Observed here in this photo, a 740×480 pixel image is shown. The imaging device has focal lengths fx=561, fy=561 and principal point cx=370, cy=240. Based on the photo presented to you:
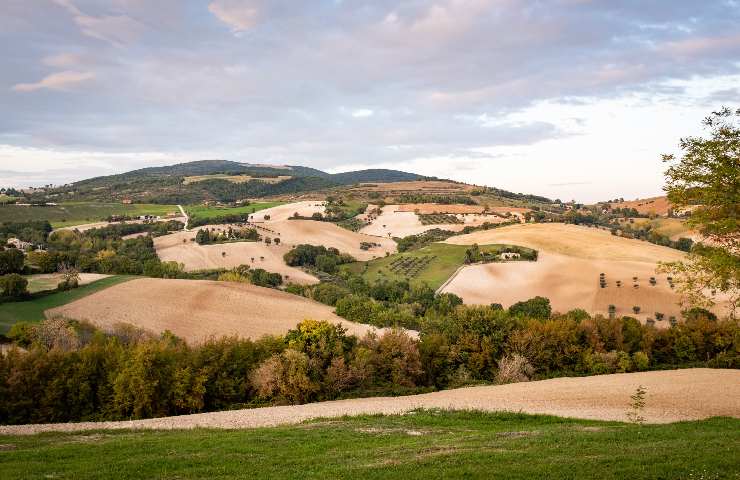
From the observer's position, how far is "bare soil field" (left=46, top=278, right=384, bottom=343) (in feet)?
242

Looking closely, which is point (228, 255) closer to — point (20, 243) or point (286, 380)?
point (20, 243)

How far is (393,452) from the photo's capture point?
2052 centimetres

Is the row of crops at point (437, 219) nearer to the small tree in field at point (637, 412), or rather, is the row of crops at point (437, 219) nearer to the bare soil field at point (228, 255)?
the bare soil field at point (228, 255)

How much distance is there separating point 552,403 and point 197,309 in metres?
56.7

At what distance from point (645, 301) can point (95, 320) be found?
268ft

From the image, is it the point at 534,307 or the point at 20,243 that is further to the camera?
the point at 20,243

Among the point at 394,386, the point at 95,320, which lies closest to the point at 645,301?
the point at 394,386

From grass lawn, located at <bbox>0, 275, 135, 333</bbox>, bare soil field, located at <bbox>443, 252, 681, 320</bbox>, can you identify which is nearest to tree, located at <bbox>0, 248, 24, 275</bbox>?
grass lawn, located at <bbox>0, 275, 135, 333</bbox>

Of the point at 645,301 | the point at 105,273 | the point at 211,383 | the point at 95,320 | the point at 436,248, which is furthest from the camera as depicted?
the point at 436,248

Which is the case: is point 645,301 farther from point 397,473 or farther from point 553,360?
point 397,473

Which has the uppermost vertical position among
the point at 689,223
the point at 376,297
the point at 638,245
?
the point at 689,223

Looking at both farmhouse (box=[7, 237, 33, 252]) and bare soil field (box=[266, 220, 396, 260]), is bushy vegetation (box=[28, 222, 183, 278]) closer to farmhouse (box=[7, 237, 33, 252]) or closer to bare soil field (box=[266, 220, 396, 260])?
farmhouse (box=[7, 237, 33, 252])

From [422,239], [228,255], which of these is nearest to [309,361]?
[228,255]

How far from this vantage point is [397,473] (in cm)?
1691
